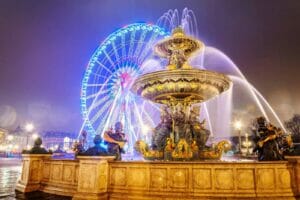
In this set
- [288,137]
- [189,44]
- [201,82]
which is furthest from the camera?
[189,44]

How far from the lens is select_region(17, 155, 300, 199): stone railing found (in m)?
5.69

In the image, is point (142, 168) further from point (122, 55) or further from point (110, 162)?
point (122, 55)

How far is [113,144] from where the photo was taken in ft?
25.9

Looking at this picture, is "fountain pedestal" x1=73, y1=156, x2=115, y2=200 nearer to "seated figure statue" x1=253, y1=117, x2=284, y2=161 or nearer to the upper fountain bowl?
the upper fountain bowl

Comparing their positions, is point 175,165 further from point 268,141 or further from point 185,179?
point 268,141

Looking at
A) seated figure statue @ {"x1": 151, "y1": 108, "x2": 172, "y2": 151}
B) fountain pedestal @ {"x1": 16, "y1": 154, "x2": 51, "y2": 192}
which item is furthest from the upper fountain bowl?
fountain pedestal @ {"x1": 16, "y1": 154, "x2": 51, "y2": 192}

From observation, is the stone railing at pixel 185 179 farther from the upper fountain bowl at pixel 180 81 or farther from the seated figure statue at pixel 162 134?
the upper fountain bowl at pixel 180 81

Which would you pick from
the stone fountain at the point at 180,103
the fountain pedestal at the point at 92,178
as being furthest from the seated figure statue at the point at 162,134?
the fountain pedestal at the point at 92,178

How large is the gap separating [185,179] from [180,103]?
439cm

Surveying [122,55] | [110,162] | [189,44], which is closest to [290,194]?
[110,162]

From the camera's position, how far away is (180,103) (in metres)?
9.83

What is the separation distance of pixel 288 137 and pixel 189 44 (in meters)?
5.82

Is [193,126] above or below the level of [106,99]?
below

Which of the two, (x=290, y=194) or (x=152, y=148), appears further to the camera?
(x=152, y=148)
